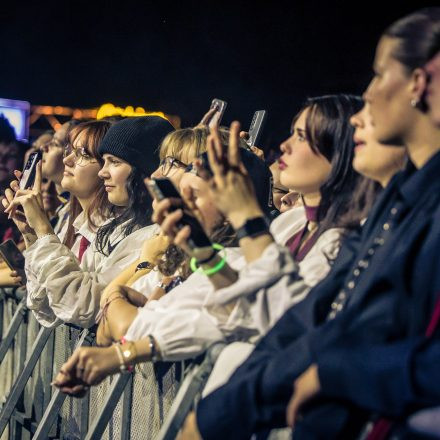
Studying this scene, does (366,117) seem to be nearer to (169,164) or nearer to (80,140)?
(169,164)

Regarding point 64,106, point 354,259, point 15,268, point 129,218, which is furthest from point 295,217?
point 64,106

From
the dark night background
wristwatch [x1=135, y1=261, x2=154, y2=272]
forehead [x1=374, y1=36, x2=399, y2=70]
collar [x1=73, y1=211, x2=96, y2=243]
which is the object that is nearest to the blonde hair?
wristwatch [x1=135, y1=261, x2=154, y2=272]

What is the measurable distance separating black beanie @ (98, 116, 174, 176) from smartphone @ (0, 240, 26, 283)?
875 millimetres

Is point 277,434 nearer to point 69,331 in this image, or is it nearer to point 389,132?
point 389,132

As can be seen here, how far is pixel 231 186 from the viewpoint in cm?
257

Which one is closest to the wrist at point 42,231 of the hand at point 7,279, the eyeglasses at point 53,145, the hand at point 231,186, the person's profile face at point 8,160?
the hand at point 7,279

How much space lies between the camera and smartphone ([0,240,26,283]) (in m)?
5.19

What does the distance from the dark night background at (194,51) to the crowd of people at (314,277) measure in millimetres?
7805

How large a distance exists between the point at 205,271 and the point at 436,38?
100cm

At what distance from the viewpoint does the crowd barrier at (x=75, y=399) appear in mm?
2939

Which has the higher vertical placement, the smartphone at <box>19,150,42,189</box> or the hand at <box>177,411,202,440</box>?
the hand at <box>177,411,202,440</box>

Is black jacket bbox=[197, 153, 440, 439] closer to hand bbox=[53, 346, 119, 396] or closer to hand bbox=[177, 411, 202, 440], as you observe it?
hand bbox=[177, 411, 202, 440]

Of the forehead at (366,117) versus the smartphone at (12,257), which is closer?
the forehead at (366,117)

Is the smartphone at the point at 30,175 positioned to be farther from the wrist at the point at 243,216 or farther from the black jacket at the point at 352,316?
the black jacket at the point at 352,316
